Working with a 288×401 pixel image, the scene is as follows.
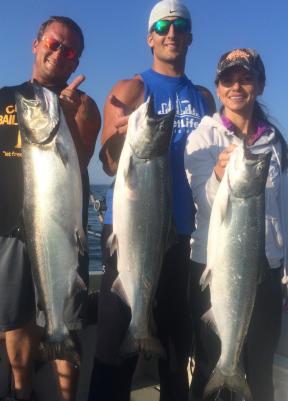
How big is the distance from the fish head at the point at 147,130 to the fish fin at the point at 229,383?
72.6 inches

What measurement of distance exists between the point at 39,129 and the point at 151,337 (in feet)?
6.04

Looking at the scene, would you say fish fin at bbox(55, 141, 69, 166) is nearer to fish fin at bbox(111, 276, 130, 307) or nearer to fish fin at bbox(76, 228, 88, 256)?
fish fin at bbox(76, 228, 88, 256)

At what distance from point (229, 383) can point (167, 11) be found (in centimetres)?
325

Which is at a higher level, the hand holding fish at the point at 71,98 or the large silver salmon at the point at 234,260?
the hand holding fish at the point at 71,98

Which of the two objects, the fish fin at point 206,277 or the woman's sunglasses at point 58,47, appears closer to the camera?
the fish fin at point 206,277

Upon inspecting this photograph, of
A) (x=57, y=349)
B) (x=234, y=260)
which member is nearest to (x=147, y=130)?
(x=234, y=260)

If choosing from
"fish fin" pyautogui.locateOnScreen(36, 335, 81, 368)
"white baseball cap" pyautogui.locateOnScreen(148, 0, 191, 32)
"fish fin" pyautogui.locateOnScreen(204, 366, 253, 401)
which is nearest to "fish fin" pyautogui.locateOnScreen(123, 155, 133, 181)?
"fish fin" pyautogui.locateOnScreen(36, 335, 81, 368)

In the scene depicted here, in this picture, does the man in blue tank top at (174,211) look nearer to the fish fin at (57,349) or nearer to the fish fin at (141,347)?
the fish fin at (141,347)

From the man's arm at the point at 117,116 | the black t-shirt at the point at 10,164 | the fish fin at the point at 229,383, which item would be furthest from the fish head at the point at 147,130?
the fish fin at the point at 229,383

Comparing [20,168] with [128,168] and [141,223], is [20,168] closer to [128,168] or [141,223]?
[128,168]

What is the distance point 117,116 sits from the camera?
3992 mm

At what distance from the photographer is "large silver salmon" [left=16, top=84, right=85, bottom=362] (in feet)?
11.9

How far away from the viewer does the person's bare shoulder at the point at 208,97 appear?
4719 mm

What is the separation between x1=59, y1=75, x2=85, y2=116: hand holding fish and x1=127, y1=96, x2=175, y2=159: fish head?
1.66 ft
